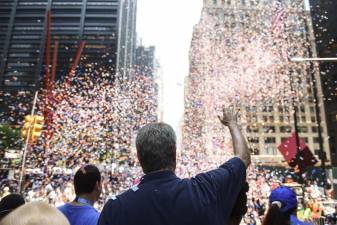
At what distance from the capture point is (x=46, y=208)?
158 cm

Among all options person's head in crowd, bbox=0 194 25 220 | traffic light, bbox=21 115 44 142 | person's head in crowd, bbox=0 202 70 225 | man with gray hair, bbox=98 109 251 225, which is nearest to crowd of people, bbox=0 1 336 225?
traffic light, bbox=21 115 44 142

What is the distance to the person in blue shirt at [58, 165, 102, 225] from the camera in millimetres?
3438

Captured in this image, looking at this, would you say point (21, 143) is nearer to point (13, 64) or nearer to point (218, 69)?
point (218, 69)

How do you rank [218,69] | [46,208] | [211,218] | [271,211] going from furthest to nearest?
[218,69]
[271,211]
[211,218]
[46,208]

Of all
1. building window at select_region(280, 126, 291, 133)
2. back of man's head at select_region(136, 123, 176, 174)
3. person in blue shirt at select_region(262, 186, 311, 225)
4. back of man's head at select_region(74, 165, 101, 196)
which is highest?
building window at select_region(280, 126, 291, 133)

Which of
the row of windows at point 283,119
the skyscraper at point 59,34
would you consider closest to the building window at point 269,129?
the row of windows at point 283,119

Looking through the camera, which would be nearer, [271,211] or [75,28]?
[271,211]

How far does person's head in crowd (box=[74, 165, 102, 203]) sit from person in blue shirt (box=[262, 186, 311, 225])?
5.59ft

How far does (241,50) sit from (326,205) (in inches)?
952

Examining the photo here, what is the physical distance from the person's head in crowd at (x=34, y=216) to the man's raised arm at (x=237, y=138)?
1.25 m

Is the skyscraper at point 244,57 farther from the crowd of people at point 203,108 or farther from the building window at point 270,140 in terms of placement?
the building window at point 270,140

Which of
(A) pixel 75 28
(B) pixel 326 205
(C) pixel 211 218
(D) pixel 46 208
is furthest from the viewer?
(A) pixel 75 28

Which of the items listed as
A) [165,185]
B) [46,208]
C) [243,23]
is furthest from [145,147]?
[243,23]

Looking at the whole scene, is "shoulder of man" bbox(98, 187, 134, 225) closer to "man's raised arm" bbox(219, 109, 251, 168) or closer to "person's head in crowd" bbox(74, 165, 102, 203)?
"man's raised arm" bbox(219, 109, 251, 168)
